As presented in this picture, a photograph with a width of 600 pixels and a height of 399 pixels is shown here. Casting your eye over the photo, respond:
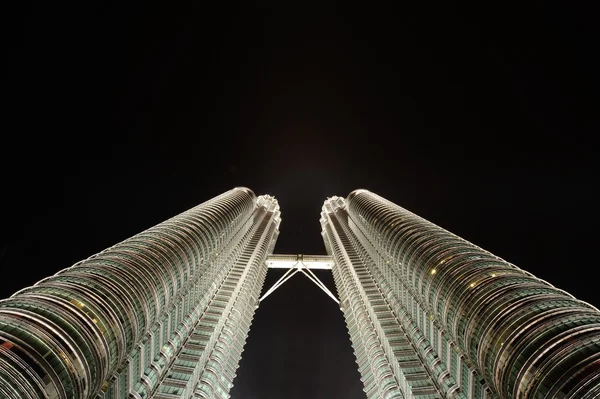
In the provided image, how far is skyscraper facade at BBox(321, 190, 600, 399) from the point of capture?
133 feet

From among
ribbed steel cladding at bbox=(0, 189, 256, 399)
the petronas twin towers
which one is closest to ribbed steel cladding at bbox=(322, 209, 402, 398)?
the petronas twin towers

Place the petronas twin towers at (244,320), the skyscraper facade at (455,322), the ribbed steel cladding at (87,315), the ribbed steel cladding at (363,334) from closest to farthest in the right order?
the ribbed steel cladding at (87,315), the petronas twin towers at (244,320), the skyscraper facade at (455,322), the ribbed steel cladding at (363,334)

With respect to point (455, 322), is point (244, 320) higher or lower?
higher

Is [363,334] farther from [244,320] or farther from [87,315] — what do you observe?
[87,315]

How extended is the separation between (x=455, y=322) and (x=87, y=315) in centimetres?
4826

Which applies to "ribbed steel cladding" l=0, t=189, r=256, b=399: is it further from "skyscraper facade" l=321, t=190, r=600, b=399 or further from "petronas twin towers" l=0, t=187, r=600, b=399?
"skyscraper facade" l=321, t=190, r=600, b=399

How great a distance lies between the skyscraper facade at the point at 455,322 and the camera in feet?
133

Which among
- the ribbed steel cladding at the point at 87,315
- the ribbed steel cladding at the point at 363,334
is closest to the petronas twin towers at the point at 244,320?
the ribbed steel cladding at the point at 87,315

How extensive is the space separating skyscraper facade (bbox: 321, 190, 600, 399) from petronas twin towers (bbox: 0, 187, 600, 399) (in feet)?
0.66

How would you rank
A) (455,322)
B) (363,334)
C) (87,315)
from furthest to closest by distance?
(363,334) < (455,322) < (87,315)

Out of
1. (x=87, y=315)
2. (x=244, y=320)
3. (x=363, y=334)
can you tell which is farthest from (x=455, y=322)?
(x=244, y=320)

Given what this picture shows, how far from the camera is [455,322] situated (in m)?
58.8

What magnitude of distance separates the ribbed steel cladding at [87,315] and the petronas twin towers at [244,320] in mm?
153

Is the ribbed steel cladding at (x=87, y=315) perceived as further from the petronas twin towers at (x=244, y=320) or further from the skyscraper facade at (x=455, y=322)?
the skyscraper facade at (x=455, y=322)
